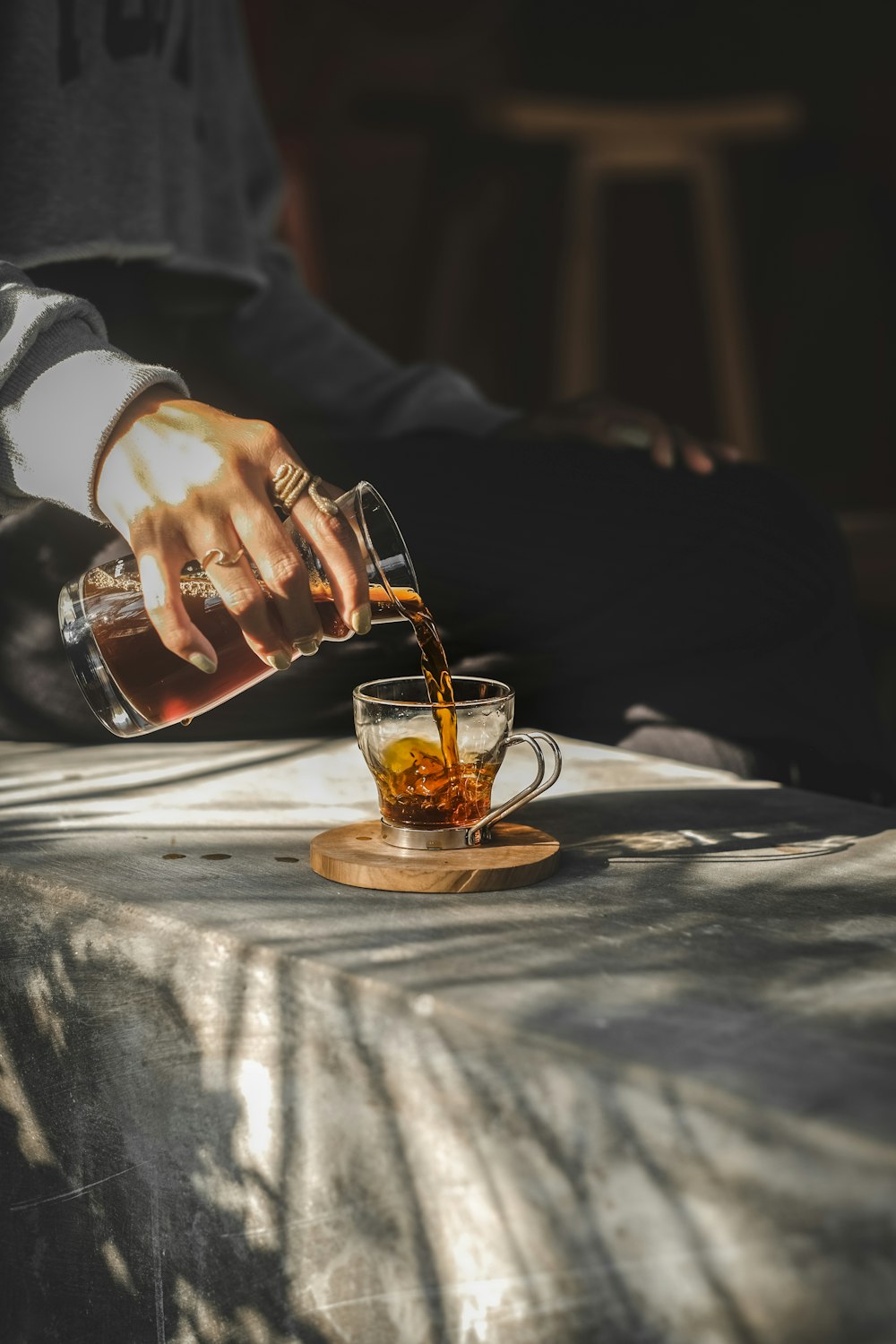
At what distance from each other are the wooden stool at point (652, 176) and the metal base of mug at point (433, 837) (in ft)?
6.86

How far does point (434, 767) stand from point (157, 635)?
0.65 ft

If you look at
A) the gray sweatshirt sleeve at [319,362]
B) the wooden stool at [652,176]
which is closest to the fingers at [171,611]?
the gray sweatshirt sleeve at [319,362]

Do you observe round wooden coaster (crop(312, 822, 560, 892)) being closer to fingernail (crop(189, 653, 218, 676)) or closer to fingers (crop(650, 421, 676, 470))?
fingernail (crop(189, 653, 218, 676))

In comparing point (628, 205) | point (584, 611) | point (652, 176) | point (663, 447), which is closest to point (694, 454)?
point (663, 447)

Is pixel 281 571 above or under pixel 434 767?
above

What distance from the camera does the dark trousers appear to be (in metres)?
1.28

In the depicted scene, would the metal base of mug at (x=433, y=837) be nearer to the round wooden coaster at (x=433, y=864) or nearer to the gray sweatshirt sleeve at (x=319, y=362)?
the round wooden coaster at (x=433, y=864)

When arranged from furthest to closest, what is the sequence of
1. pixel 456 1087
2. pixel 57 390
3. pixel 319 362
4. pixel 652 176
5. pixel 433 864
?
pixel 652 176 → pixel 319 362 → pixel 57 390 → pixel 433 864 → pixel 456 1087

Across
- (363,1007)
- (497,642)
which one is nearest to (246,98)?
(497,642)

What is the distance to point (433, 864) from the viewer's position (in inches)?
33.3

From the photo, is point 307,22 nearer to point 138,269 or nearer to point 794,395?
point 794,395

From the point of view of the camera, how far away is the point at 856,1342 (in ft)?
1.80

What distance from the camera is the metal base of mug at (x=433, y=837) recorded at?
88 cm

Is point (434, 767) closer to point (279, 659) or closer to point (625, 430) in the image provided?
point (279, 659)
